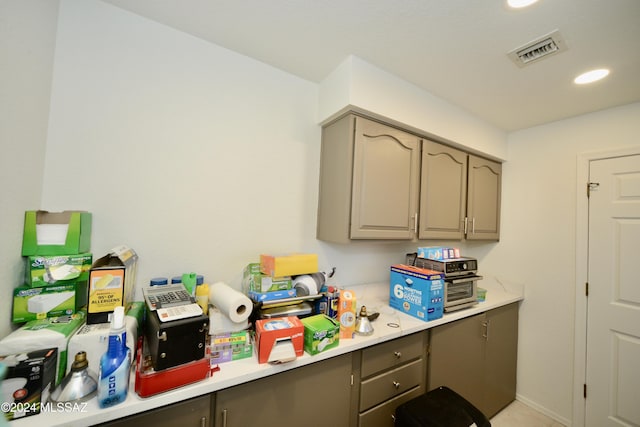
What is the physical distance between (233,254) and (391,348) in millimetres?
995

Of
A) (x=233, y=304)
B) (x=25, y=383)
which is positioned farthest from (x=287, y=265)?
(x=25, y=383)

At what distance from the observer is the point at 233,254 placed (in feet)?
4.60

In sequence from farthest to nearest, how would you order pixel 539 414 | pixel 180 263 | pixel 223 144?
pixel 539 414, pixel 223 144, pixel 180 263

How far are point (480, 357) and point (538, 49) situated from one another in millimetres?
1946

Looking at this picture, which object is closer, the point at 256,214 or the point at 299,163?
the point at 256,214

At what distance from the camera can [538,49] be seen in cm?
125

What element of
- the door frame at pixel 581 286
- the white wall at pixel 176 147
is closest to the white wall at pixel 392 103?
the white wall at pixel 176 147

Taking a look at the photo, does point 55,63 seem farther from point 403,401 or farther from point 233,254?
point 403,401

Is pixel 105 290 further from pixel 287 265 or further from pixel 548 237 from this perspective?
pixel 548 237

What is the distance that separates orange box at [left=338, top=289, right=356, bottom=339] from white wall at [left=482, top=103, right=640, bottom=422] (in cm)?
191

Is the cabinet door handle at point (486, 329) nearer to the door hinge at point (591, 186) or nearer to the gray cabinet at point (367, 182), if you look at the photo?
the gray cabinet at point (367, 182)

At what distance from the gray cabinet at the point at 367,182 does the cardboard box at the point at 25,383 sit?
122 cm

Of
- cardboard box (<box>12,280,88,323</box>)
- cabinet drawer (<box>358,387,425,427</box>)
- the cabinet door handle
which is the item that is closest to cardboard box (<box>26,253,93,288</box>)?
cardboard box (<box>12,280,88,323</box>)

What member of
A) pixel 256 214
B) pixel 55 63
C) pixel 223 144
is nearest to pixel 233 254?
pixel 256 214
